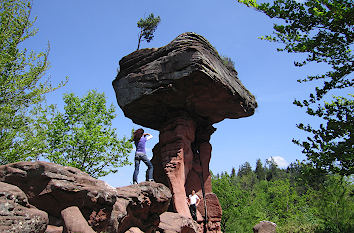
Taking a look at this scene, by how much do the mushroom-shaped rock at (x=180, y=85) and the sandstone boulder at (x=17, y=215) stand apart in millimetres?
6348

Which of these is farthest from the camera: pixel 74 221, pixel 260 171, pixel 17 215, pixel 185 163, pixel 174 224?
pixel 260 171

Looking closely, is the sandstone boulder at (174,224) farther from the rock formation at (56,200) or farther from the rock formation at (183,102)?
the rock formation at (56,200)

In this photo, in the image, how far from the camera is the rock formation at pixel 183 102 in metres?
9.39

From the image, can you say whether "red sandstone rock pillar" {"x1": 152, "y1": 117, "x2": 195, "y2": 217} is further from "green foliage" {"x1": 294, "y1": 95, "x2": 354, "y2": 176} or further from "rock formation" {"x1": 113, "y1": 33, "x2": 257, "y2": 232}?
"green foliage" {"x1": 294, "y1": 95, "x2": 354, "y2": 176}

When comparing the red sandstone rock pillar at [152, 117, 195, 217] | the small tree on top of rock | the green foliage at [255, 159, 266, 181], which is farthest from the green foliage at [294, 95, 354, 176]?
the green foliage at [255, 159, 266, 181]

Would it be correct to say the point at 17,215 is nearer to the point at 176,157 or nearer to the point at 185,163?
the point at 176,157

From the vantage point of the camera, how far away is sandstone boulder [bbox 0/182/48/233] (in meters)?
3.32

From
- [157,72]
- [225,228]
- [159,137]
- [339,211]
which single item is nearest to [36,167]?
[157,72]

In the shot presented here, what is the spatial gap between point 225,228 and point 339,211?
15.3 m

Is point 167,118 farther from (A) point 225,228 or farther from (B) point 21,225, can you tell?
(A) point 225,228

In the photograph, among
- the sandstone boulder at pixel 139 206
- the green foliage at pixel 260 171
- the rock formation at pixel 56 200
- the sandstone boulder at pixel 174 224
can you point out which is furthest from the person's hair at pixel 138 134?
the green foliage at pixel 260 171

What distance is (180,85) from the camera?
9.63 m

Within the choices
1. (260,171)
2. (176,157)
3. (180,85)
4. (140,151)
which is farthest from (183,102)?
(260,171)

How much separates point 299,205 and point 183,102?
25.2 metres
